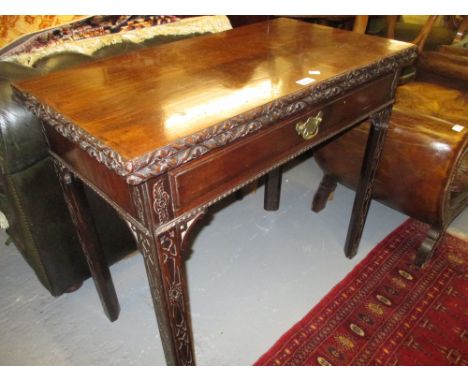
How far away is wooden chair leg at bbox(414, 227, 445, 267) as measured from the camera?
4.85ft

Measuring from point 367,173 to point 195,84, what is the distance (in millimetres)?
732

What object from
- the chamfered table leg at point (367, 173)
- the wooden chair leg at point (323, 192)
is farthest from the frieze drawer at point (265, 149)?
the wooden chair leg at point (323, 192)

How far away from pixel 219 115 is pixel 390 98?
0.71m

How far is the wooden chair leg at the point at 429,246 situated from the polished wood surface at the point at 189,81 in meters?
0.76

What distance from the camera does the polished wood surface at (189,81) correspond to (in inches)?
26.6

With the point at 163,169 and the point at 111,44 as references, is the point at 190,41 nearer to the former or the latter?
the point at 111,44

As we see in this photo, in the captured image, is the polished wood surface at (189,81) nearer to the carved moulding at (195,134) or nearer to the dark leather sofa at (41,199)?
the carved moulding at (195,134)

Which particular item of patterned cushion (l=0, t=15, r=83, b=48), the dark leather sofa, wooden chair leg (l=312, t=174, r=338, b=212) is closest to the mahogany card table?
the dark leather sofa

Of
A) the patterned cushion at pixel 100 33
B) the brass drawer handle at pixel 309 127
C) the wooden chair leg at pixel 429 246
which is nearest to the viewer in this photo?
the brass drawer handle at pixel 309 127

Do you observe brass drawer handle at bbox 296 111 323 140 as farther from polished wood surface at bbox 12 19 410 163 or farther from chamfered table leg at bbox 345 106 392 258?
chamfered table leg at bbox 345 106 392 258

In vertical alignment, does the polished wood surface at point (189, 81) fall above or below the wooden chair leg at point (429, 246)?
above

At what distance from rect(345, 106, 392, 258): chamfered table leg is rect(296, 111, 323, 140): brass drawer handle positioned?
12.9 inches

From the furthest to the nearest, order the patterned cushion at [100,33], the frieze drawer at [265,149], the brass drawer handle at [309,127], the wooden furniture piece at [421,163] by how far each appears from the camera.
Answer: the wooden furniture piece at [421,163]
the patterned cushion at [100,33]
the brass drawer handle at [309,127]
the frieze drawer at [265,149]

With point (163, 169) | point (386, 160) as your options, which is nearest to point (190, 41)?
point (163, 169)
